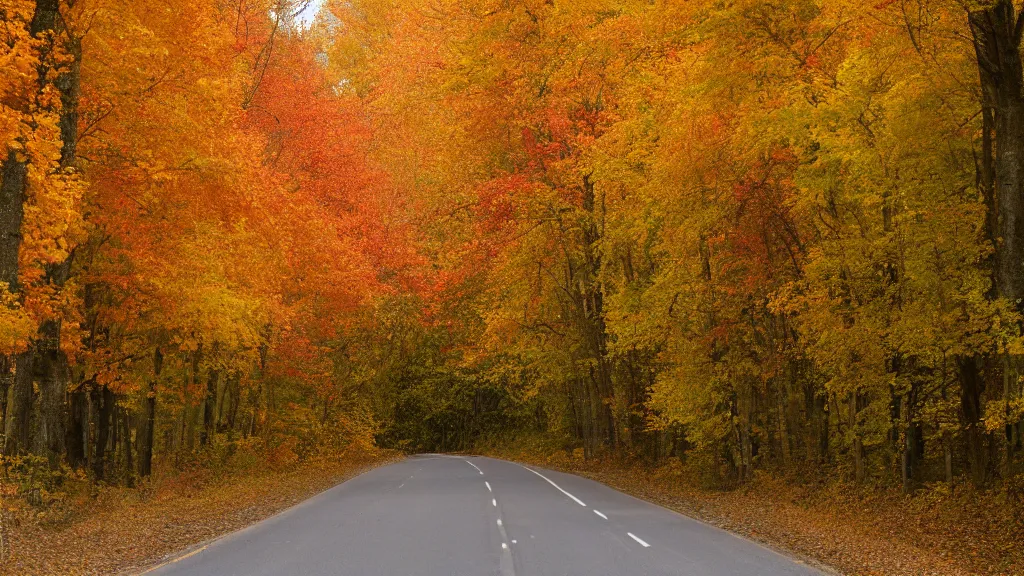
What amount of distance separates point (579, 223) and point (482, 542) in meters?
20.7

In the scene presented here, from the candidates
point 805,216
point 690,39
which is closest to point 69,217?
point 690,39

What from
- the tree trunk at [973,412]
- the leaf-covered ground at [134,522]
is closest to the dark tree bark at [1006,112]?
the tree trunk at [973,412]

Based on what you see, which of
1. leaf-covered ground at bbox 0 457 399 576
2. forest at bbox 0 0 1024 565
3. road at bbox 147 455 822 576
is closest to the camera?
road at bbox 147 455 822 576

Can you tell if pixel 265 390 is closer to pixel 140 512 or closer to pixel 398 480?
pixel 398 480

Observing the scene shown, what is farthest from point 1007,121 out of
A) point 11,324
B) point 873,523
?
point 11,324

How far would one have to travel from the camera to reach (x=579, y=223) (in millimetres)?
34031

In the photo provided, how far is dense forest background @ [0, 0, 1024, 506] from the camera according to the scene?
1599 centimetres

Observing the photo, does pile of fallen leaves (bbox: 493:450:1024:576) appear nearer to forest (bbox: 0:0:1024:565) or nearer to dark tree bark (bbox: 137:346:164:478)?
forest (bbox: 0:0:1024:565)

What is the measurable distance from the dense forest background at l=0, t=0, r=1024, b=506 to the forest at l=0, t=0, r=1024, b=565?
0.10 meters

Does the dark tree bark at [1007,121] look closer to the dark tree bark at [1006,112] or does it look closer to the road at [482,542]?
the dark tree bark at [1006,112]

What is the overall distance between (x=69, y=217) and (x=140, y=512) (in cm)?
789

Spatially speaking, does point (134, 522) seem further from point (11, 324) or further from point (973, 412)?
point (973, 412)

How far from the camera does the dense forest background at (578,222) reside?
16.0m

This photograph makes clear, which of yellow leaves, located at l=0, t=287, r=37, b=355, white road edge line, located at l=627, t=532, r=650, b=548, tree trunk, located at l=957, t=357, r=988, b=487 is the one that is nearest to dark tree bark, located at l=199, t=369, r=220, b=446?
yellow leaves, located at l=0, t=287, r=37, b=355
